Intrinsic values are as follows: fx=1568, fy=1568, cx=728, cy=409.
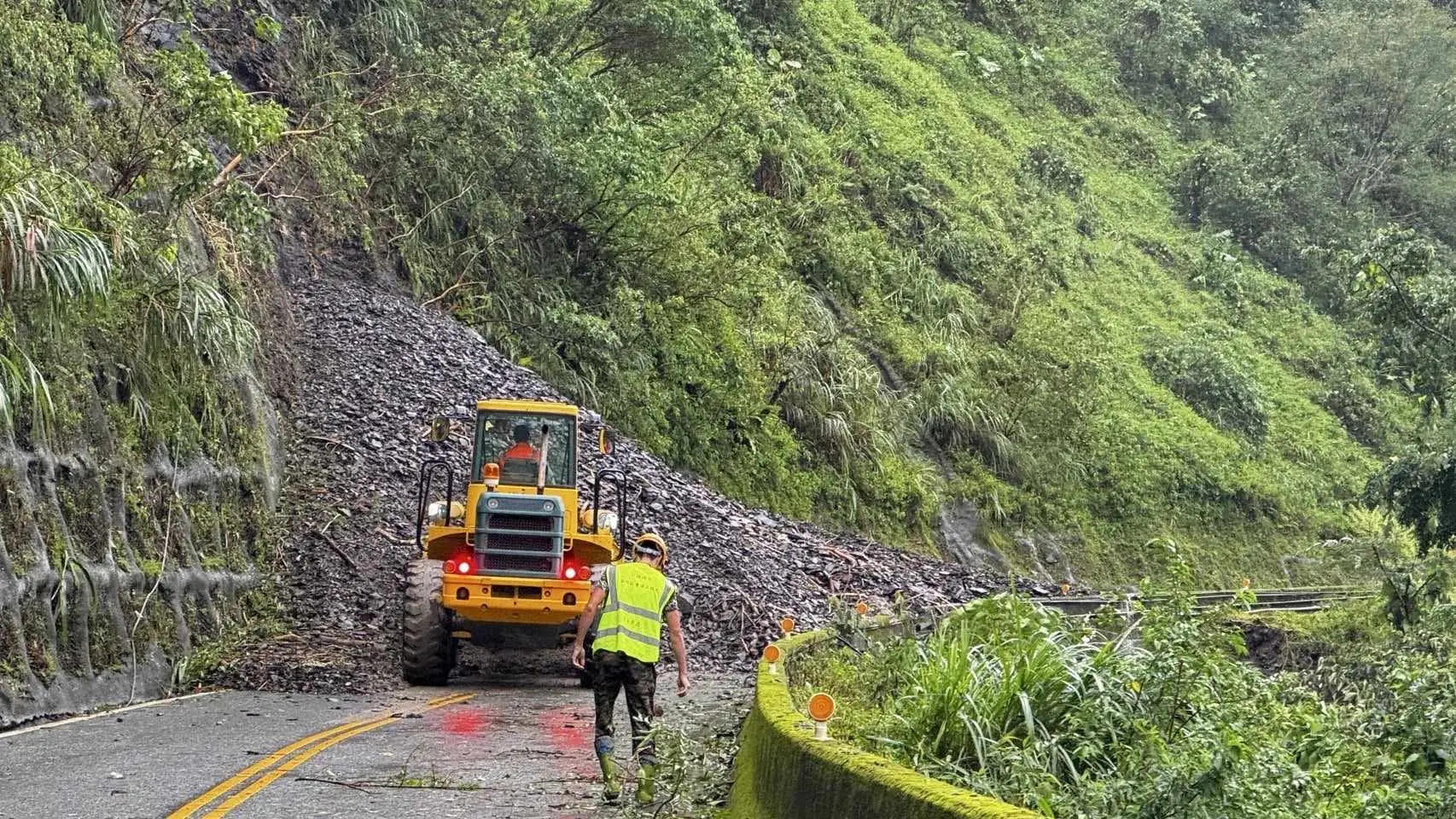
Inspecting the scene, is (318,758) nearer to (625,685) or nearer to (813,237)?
(625,685)

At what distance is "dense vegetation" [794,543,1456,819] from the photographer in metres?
6.55

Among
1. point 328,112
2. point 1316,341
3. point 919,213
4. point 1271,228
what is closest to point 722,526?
point 328,112

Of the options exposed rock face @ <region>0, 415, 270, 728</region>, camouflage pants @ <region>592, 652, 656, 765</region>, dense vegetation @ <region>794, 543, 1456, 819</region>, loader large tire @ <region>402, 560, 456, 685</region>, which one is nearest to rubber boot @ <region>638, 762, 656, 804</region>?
camouflage pants @ <region>592, 652, 656, 765</region>

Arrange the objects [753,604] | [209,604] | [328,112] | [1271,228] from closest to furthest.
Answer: [209,604], [753,604], [328,112], [1271,228]

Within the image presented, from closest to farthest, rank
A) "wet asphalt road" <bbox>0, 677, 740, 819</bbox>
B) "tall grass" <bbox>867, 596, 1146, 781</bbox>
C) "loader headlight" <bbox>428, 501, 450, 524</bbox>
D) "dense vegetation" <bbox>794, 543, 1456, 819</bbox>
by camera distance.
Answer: "dense vegetation" <bbox>794, 543, 1456, 819</bbox> → "tall grass" <bbox>867, 596, 1146, 781</bbox> → "wet asphalt road" <bbox>0, 677, 740, 819</bbox> → "loader headlight" <bbox>428, 501, 450, 524</bbox>

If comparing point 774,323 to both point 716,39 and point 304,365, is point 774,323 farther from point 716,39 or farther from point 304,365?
point 304,365

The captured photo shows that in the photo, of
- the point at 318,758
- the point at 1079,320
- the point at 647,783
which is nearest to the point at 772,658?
the point at 647,783

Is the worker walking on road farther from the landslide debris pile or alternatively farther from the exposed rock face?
the landslide debris pile

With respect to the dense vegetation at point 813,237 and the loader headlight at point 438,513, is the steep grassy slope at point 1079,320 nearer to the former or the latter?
the dense vegetation at point 813,237

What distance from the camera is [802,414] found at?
3272 centimetres

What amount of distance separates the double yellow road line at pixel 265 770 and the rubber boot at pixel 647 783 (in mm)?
2268

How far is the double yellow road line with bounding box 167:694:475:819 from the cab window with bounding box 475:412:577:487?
3729mm

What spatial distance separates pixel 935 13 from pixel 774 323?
91.8ft

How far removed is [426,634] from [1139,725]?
9.27 metres
